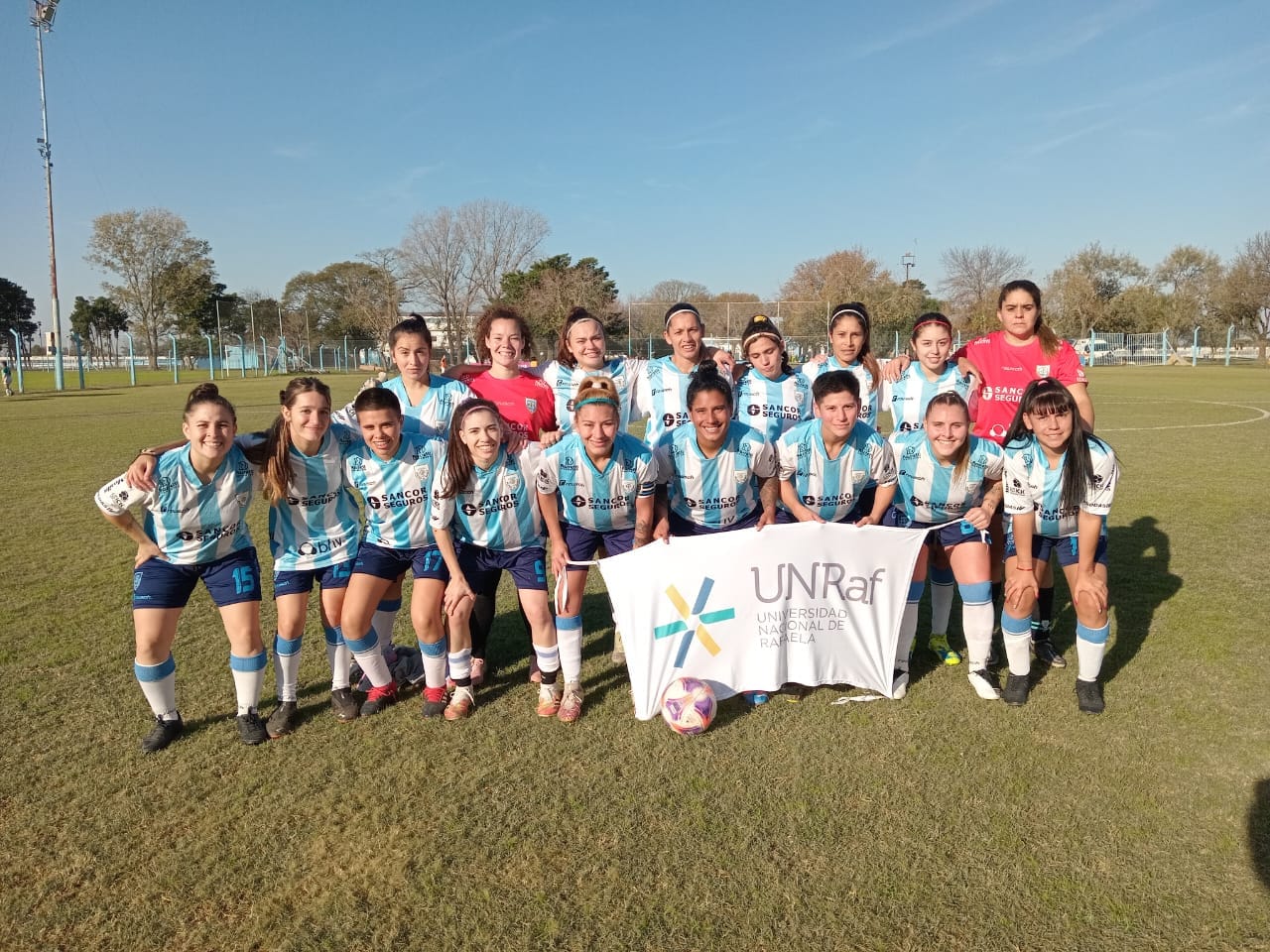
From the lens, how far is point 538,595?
429 cm

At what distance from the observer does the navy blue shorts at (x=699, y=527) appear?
446 centimetres

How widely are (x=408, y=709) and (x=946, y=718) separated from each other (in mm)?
2842

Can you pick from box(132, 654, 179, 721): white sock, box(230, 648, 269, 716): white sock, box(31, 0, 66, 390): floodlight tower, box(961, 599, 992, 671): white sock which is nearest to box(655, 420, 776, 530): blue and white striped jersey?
box(961, 599, 992, 671): white sock

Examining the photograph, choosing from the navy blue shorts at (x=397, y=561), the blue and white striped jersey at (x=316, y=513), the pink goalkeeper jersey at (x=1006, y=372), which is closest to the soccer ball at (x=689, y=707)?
the navy blue shorts at (x=397, y=561)

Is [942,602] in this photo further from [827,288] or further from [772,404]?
[827,288]

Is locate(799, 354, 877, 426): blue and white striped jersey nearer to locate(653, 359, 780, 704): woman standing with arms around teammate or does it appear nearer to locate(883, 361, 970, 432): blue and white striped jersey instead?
locate(883, 361, 970, 432): blue and white striped jersey

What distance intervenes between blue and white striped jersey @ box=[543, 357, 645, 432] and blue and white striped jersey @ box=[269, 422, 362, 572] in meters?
1.32

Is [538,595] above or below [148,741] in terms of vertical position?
above

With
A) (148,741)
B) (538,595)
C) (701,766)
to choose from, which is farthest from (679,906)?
(148,741)

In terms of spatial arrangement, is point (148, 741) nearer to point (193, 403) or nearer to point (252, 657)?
point (252, 657)

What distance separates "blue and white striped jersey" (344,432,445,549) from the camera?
4.20 metres

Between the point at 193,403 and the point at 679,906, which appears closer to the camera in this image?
the point at 679,906

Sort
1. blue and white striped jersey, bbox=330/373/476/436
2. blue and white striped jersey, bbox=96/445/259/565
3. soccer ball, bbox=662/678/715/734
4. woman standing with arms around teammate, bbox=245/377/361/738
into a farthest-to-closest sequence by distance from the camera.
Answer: blue and white striped jersey, bbox=330/373/476/436 < woman standing with arms around teammate, bbox=245/377/361/738 < soccer ball, bbox=662/678/715/734 < blue and white striped jersey, bbox=96/445/259/565

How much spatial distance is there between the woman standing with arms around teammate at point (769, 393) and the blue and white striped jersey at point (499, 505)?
1417mm
